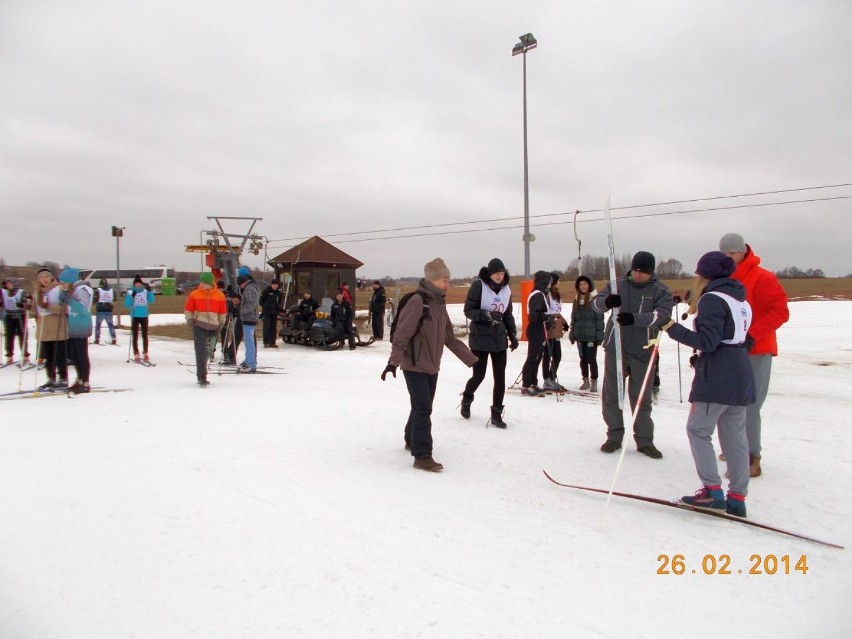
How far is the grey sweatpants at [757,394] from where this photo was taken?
4.66 metres

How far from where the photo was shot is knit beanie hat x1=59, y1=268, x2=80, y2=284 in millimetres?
7786

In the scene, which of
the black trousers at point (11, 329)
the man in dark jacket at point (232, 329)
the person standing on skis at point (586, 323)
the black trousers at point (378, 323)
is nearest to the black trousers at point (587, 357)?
the person standing on skis at point (586, 323)

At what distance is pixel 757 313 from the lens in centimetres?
464

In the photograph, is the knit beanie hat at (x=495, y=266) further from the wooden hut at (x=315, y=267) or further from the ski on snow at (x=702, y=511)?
the wooden hut at (x=315, y=267)

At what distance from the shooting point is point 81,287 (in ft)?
25.9

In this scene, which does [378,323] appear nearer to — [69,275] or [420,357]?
[69,275]

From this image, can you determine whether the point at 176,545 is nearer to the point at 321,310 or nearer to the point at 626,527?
the point at 626,527

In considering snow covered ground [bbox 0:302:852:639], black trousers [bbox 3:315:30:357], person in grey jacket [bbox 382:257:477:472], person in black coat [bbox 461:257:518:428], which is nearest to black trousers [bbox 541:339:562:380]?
snow covered ground [bbox 0:302:852:639]

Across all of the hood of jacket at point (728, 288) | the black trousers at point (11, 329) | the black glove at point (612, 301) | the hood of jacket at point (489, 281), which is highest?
the hood of jacket at point (489, 281)

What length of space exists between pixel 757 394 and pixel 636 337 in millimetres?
1105

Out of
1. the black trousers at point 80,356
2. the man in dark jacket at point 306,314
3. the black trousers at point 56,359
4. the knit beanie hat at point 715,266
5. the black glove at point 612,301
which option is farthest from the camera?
the man in dark jacket at point 306,314

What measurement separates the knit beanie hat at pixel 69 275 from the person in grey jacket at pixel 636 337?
7.31 meters

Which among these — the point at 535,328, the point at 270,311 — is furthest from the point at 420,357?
the point at 270,311

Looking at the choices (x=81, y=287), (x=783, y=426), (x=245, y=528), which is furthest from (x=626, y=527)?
(x=81, y=287)
